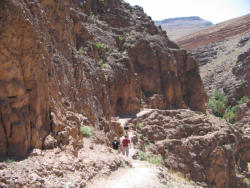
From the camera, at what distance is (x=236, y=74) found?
44.3 m

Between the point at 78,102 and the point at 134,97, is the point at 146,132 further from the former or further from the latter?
the point at 78,102

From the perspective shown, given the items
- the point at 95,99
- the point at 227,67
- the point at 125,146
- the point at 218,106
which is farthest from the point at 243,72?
the point at 125,146

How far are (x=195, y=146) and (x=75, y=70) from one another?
8.71 metres

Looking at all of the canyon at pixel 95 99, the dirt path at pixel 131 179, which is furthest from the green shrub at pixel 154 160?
the dirt path at pixel 131 179

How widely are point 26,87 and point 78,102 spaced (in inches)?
176

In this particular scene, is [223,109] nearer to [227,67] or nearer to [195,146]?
[227,67]

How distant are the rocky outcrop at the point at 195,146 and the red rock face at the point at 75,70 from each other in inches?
99.1

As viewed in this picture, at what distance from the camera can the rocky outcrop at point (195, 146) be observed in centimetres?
1485

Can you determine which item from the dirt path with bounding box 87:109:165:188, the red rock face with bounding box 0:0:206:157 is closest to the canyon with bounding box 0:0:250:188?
the red rock face with bounding box 0:0:206:157

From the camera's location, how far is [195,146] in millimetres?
15828

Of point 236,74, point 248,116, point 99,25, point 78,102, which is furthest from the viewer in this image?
point 236,74

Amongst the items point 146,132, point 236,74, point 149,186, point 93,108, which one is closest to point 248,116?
point 236,74

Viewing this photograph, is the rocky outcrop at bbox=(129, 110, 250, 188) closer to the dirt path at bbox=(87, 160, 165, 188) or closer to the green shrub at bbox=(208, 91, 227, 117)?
the dirt path at bbox=(87, 160, 165, 188)

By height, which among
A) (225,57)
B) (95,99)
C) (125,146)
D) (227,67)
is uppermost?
(225,57)
